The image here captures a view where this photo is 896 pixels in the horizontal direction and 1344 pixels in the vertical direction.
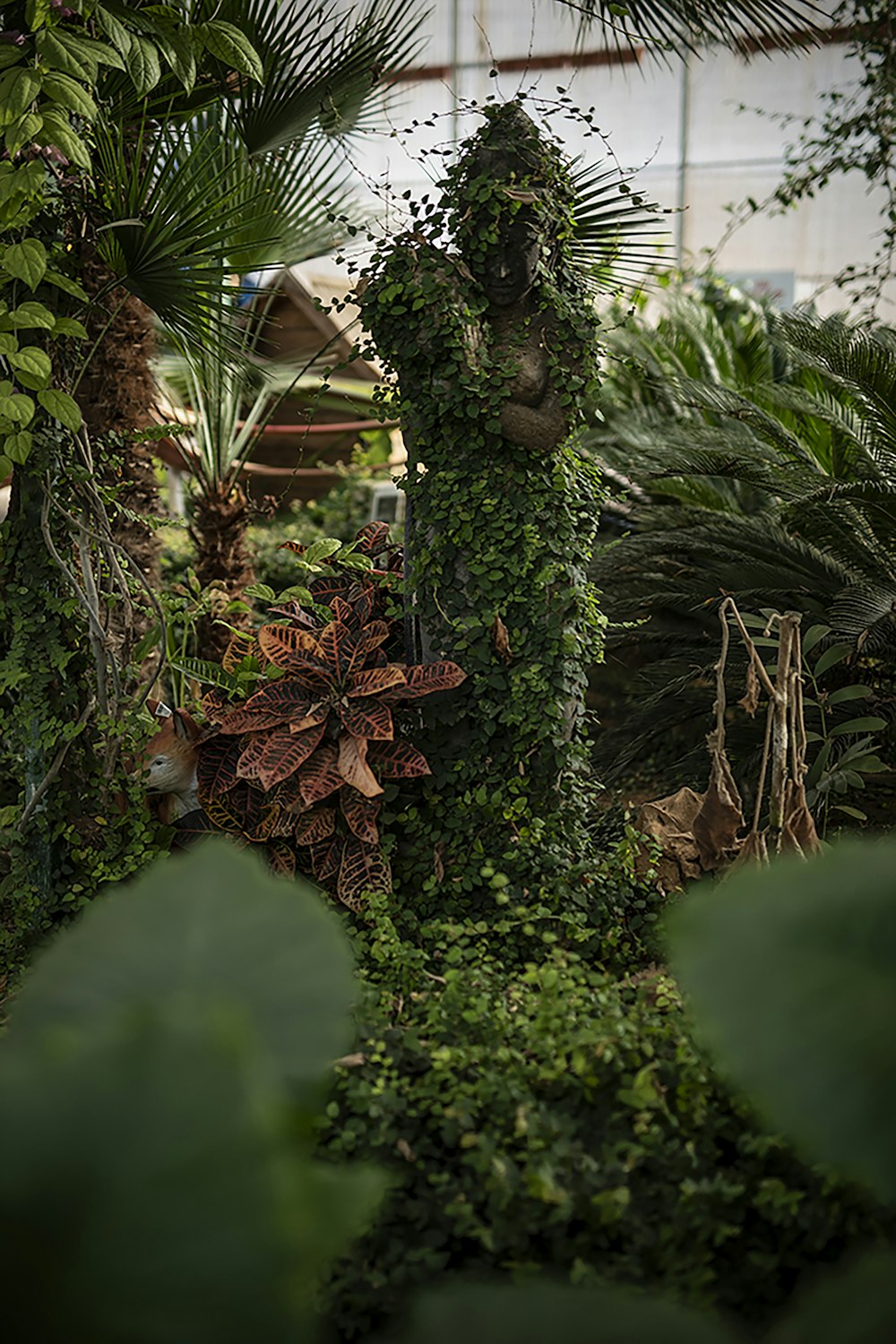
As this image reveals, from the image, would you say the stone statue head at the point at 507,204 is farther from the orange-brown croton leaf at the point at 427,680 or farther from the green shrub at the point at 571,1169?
the green shrub at the point at 571,1169

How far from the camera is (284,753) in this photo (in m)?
2.73

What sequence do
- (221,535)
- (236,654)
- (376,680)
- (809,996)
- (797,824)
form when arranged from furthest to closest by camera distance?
1. (221,535)
2. (236,654)
3. (376,680)
4. (797,824)
5. (809,996)

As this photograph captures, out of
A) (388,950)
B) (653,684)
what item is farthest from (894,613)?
(388,950)

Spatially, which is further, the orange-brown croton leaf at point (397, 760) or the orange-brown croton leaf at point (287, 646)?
the orange-brown croton leaf at point (287, 646)

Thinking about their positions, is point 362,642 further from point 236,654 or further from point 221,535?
point 221,535

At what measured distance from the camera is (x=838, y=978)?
0.84 metres

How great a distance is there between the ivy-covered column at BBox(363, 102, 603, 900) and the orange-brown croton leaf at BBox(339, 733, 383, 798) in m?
0.24

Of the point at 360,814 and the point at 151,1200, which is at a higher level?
the point at 151,1200

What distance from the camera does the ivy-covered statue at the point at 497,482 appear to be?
275 cm

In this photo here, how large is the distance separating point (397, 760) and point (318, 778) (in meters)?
0.20

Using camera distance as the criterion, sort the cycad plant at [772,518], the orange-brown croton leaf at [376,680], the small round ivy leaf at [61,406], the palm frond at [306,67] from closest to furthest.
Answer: the small round ivy leaf at [61,406], the orange-brown croton leaf at [376,680], the palm frond at [306,67], the cycad plant at [772,518]

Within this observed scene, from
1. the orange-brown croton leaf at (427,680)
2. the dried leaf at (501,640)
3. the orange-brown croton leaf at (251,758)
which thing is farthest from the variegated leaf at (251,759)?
the dried leaf at (501,640)

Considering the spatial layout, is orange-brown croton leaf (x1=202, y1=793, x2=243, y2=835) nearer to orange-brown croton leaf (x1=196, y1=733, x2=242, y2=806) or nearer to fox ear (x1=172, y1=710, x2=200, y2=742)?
orange-brown croton leaf (x1=196, y1=733, x2=242, y2=806)

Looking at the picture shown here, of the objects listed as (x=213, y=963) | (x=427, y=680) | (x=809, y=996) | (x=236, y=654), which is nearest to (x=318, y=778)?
(x=427, y=680)
